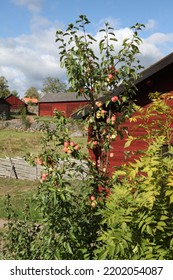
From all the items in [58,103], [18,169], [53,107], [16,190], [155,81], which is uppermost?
[58,103]

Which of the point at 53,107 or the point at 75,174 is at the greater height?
the point at 53,107

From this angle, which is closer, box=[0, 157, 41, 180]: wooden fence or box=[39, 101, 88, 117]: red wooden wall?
box=[0, 157, 41, 180]: wooden fence

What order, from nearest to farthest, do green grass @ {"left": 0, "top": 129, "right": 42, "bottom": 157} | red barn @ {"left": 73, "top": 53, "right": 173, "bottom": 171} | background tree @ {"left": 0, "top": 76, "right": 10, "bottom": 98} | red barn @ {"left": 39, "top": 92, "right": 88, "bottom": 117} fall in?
red barn @ {"left": 73, "top": 53, "right": 173, "bottom": 171}, green grass @ {"left": 0, "top": 129, "right": 42, "bottom": 157}, red barn @ {"left": 39, "top": 92, "right": 88, "bottom": 117}, background tree @ {"left": 0, "top": 76, "right": 10, "bottom": 98}

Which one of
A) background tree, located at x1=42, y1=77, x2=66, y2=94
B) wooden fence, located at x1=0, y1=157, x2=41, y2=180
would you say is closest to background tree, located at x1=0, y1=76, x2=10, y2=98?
background tree, located at x1=42, y1=77, x2=66, y2=94

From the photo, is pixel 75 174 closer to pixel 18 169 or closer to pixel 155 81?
pixel 155 81

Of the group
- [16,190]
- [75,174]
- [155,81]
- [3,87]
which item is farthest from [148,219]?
[3,87]

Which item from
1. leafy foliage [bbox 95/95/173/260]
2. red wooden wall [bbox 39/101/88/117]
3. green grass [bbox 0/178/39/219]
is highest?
red wooden wall [bbox 39/101/88/117]

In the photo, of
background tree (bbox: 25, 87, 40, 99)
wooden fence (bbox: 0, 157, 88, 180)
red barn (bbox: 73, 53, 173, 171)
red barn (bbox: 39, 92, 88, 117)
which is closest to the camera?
red barn (bbox: 73, 53, 173, 171)

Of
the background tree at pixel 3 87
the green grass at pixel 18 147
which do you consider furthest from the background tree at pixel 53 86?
the green grass at pixel 18 147

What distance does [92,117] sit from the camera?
4387 millimetres

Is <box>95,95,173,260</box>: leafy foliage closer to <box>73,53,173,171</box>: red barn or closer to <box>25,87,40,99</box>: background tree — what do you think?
<box>73,53,173,171</box>: red barn

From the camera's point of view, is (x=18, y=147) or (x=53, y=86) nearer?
(x=18, y=147)

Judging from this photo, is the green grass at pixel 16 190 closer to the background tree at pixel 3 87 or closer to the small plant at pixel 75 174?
the small plant at pixel 75 174
